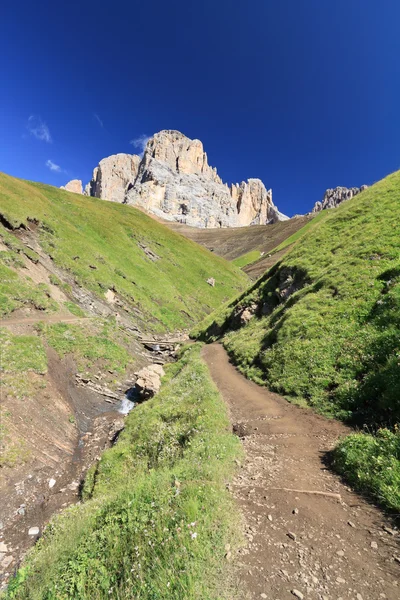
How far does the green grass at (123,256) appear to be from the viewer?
46719 mm

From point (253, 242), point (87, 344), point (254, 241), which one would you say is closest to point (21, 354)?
point (87, 344)

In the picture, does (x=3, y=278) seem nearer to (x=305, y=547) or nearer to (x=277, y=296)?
(x=277, y=296)

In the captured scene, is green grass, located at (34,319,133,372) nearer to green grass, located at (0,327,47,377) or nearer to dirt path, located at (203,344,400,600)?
green grass, located at (0,327,47,377)

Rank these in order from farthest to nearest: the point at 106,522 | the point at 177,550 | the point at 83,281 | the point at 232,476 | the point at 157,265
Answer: the point at 157,265
the point at 83,281
the point at 232,476
the point at 106,522
the point at 177,550

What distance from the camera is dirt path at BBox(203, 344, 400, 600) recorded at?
500 cm

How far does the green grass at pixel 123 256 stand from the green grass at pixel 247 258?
68324 mm

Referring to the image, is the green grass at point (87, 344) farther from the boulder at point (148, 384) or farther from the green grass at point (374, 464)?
the green grass at point (374, 464)

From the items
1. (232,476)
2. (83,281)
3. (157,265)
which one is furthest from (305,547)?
(157,265)

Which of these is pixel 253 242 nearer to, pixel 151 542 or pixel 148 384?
pixel 148 384

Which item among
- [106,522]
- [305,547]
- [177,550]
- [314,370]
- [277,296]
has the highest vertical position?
[277,296]

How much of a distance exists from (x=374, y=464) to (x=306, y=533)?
2860 millimetres

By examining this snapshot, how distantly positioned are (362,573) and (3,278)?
3687cm

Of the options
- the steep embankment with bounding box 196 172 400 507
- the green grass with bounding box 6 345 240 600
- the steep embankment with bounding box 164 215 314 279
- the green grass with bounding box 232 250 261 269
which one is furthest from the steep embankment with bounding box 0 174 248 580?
the steep embankment with bounding box 164 215 314 279

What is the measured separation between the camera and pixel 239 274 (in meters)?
101
